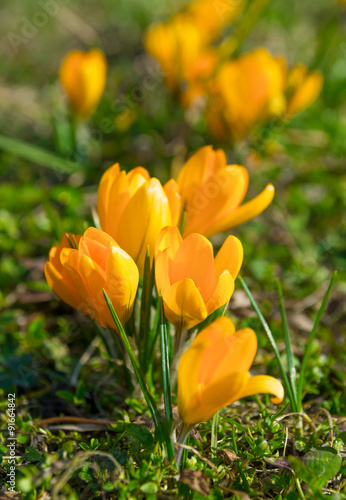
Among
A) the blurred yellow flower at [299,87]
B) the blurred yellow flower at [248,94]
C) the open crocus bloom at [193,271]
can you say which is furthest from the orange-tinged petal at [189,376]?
the blurred yellow flower at [299,87]

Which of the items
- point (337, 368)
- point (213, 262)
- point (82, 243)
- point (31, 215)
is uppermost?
point (82, 243)

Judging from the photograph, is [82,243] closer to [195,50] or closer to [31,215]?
[31,215]

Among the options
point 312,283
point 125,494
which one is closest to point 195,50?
point 312,283

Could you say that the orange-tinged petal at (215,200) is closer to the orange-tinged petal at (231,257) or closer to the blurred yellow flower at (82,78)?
the orange-tinged petal at (231,257)

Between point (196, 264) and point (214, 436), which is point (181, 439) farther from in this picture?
point (196, 264)

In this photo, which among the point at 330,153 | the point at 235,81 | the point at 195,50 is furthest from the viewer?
the point at 330,153

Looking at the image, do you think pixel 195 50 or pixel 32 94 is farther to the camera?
pixel 32 94

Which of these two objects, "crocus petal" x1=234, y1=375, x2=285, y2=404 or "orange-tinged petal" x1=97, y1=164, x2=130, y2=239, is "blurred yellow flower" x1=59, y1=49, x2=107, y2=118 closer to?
"orange-tinged petal" x1=97, y1=164, x2=130, y2=239
